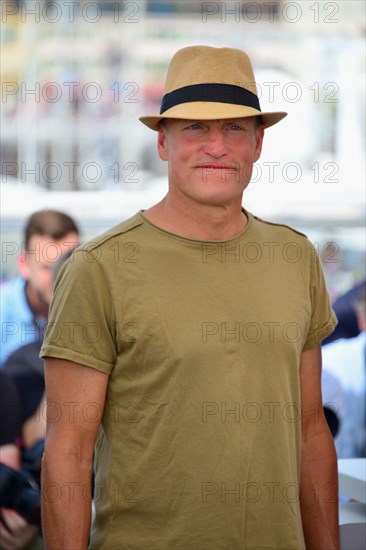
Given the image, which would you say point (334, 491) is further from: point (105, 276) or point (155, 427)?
point (105, 276)

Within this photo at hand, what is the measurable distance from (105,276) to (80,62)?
13.2 ft

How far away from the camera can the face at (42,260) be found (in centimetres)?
389

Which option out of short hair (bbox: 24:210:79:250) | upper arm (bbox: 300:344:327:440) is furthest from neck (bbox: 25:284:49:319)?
upper arm (bbox: 300:344:327:440)

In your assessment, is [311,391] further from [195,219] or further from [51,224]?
[51,224]

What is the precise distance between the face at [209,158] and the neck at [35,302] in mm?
2432

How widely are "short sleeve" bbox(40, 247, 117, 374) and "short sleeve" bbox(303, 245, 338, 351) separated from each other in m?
0.35

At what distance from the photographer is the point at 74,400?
1439 millimetres

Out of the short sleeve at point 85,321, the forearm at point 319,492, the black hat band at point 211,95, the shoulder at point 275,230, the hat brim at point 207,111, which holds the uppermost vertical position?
the black hat band at point 211,95

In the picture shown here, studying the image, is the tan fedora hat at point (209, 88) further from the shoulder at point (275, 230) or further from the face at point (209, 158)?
the shoulder at point (275, 230)

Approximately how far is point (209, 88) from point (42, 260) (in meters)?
2.48

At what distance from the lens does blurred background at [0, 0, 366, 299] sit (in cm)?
495

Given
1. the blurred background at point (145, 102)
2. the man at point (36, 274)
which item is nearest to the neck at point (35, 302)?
the man at point (36, 274)

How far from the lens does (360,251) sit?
4.82m

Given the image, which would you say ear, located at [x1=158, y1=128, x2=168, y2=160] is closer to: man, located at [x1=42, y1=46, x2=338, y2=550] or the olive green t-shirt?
man, located at [x1=42, y1=46, x2=338, y2=550]
